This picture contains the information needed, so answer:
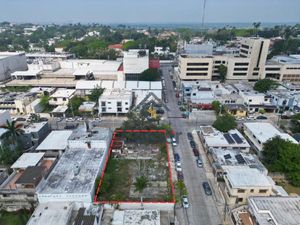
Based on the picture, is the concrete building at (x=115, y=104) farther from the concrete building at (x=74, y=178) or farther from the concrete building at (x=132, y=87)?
the concrete building at (x=74, y=178)

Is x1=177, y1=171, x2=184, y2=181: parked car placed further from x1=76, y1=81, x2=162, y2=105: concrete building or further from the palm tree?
the palm tree

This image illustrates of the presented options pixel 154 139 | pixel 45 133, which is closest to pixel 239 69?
pixel 154 139

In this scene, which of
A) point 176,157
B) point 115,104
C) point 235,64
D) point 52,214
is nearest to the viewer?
point 52,214

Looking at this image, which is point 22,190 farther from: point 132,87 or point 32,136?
point 132,87

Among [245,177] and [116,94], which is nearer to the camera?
[245,177]

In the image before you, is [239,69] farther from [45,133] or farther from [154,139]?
[45,133]

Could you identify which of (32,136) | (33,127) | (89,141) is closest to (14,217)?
(89,141)

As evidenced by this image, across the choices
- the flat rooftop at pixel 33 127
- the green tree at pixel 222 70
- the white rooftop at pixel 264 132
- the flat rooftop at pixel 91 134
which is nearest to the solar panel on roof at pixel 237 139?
the white rooftop at pixel 264 132
